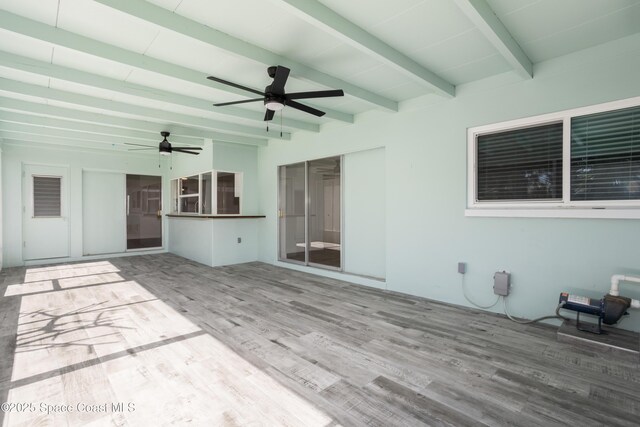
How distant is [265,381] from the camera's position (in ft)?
7.42

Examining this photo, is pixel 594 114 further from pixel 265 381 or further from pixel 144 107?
pixel 144 107

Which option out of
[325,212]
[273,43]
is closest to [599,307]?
[273,43]

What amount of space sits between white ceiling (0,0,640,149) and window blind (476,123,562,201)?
2.39 ft

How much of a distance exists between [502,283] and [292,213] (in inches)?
160

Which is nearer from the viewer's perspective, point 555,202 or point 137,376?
point 137,376

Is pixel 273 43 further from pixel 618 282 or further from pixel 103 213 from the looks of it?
pixel 103 213

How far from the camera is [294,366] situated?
2.47 meters

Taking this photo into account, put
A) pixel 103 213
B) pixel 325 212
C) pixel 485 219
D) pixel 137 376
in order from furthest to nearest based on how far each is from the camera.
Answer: pixel 103 213 → pixel 325 212 → pixel 485 219 → pixel 137 376

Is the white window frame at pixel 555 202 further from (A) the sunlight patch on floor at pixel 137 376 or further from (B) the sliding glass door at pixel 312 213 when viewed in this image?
(A) the sunlight patch on floor at pixel 137 376

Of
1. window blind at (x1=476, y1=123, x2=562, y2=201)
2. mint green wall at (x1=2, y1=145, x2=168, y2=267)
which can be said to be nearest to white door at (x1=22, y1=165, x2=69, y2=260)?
mint green wall at (x1=2, y1=145, x2=168, y2=267)

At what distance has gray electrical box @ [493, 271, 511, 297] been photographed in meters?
3.55

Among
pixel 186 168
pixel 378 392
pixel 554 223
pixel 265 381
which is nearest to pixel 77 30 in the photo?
pixel 265 381

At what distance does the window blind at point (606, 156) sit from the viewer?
2.93 metres

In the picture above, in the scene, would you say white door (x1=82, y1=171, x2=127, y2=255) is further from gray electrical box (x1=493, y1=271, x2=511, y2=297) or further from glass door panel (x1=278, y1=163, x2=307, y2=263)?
gray electrical box (x1=493, y1=271, x2=511, y2=297)
